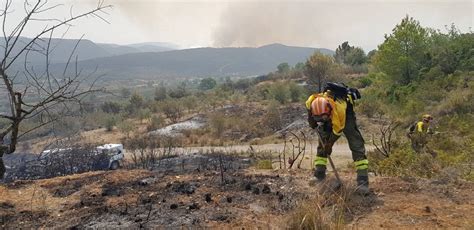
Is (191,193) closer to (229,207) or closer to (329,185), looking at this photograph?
(229,207)

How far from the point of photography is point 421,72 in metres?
25.1

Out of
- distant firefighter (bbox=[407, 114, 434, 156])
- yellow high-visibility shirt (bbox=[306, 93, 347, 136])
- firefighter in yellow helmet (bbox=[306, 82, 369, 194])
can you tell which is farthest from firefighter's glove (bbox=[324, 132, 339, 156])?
distant firefighter (bbox=[407, 114, 434, 156])

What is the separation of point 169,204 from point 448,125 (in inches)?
442

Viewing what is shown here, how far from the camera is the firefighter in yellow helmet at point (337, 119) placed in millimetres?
5559

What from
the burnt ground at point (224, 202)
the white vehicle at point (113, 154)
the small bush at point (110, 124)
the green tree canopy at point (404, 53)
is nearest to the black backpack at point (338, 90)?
the burnt ground at point (224, 202)

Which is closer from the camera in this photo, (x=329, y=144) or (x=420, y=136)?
(x=329, y=144)

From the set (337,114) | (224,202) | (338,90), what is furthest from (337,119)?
(224,202)

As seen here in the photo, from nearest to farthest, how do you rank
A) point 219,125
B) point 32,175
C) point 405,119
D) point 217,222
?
1. point 217,222
2. point 32,175
3. point 405,119
4. point 219,125

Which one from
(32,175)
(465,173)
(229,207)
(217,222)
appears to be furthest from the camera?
(32,175)

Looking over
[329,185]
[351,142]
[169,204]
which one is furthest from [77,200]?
[351,142]

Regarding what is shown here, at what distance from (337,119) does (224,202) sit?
1766 mm

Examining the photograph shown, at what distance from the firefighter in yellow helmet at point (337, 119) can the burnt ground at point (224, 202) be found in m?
0.39

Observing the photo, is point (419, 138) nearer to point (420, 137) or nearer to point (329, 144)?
point (420, 137)

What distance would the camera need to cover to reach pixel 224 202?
5.45 metres
